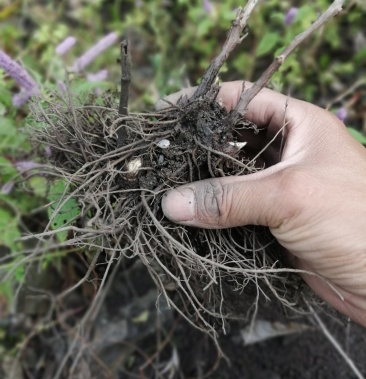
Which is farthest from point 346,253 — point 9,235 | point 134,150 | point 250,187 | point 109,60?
point 109,60

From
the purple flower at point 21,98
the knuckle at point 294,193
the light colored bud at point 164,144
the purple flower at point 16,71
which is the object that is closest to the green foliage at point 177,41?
the purple flower at point 21,98

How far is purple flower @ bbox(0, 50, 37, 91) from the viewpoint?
134 centimetres

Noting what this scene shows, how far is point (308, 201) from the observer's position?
3.57ft

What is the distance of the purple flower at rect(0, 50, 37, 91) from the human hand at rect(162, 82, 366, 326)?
2.01 feet

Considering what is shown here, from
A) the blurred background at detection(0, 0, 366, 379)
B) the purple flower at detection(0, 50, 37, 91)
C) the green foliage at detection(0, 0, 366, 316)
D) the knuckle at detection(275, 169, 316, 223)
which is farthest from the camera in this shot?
the green foliage at detection(0, 0, 366, 316)

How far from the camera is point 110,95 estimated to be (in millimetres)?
1329

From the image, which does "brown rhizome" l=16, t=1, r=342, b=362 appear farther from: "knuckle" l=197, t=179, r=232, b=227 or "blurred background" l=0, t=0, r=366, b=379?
"blurred background" l=0, t=0, r=366, b=379

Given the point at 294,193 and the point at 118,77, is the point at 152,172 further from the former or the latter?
the point at 118,77

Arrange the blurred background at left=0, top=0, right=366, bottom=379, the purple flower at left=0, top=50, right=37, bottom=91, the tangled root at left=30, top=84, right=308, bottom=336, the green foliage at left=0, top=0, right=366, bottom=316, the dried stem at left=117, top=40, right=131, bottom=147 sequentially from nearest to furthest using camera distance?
1. the dried stem at left=117, top=40, right=131, bottom=147
2. the tangled root at left=30, top=84, right=308, bottom=336
3. the purple flower at left=0, top=50, right=37, bottom=91
4. the blurred background at left=0, top=0, right=366, bottom=379
5. the green foliage at left=0, top=0, right=366, bottom=316

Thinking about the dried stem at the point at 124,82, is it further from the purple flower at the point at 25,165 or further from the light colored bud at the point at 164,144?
the purple flower at the point at 25,165

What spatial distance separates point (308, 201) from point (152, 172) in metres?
0.42

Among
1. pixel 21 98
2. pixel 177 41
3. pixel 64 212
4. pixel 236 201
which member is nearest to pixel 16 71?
pixel 21 98

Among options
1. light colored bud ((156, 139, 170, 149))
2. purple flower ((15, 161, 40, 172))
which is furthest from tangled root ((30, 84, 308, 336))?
purple flower ((15, 161, 40, 172))

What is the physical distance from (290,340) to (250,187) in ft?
3.57
